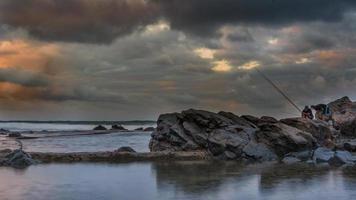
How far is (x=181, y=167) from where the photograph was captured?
81.0ft

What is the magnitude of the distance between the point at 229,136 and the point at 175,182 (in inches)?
506

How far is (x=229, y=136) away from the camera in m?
31.1

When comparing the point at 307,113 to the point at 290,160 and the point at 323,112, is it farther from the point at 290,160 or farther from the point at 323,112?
the point at 290,160

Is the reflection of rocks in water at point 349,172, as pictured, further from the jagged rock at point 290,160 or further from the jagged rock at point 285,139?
the jagged rock at point 285,139

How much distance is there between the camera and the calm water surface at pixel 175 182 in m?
15.5

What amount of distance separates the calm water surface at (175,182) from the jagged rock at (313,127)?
27.2 feet

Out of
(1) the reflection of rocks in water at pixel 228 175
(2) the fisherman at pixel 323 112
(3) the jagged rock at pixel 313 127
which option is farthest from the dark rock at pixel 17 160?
(2) the fisherman at pixel 323 112

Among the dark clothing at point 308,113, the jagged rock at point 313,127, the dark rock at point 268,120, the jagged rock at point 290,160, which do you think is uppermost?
the dark clothing at point 308,113

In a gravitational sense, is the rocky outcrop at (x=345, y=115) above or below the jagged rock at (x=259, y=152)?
above

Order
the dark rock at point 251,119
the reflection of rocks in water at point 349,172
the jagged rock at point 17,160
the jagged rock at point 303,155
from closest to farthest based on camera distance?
the reflection of rocks in water at point 349,172 < the jagged rock at point 17,160 < the jagged rock at point 303,155 < the dark rock at point 251,119

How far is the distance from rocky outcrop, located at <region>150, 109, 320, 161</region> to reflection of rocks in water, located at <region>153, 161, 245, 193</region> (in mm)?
2921

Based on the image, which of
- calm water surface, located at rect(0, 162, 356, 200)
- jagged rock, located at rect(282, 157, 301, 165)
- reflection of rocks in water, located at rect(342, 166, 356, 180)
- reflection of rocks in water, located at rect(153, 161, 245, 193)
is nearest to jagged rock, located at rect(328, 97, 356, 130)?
jagged rock, located at rect(282, 157, 301, 165)

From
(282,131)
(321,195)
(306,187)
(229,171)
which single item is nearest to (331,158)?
(282,131)

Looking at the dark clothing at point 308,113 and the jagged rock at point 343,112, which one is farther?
the jagged rock at point 343,112
